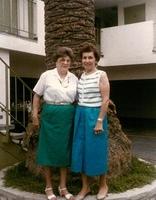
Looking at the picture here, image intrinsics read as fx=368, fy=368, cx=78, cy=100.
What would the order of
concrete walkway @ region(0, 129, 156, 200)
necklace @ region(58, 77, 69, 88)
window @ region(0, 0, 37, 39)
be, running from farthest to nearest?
window @ region(0, 0, 37, 39), concrete walkway @ region(0, 129, 156, 200), necklace @ region(58, 77, 69, 88)

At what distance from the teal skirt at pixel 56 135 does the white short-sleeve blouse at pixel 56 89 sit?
3.3 inches

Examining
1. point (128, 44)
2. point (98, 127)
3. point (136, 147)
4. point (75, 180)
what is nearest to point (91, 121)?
point (98, 127)

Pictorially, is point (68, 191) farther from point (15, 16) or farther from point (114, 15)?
point (114, 15)

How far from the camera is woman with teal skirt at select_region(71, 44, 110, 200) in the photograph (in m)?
4.11

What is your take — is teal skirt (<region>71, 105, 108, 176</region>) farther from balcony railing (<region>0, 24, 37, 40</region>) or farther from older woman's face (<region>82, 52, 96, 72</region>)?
balcony railing (<region>0, 24, 37, 40</region>)

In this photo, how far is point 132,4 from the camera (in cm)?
1551

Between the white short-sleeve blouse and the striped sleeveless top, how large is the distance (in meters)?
0.11

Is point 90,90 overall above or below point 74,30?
below

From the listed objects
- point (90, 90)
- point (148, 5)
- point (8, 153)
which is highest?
point (148, 5)

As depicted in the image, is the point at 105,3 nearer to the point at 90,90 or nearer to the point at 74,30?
the point at 74,30

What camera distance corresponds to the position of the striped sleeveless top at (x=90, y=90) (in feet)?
13.5

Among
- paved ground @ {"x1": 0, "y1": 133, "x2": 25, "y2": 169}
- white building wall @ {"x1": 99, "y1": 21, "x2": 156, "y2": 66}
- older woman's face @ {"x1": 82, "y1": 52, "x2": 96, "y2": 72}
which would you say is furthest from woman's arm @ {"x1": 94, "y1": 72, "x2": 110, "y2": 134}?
white building wall @ {"x1": 99, "y1": 21, "x2": 156, "y2": 66}

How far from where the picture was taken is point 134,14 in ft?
51.9

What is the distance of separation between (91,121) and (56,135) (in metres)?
0.44
